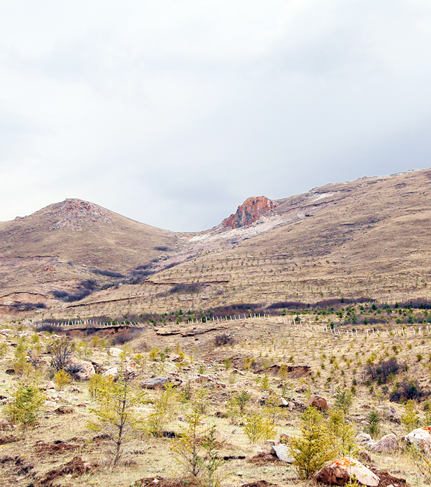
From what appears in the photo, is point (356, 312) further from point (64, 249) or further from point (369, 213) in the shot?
point (64, 249)

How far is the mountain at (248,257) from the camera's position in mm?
51363

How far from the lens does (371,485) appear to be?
4652 mm

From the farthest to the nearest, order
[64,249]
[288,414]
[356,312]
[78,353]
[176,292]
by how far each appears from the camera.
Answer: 1. [64,249]
2. [176,292]
3. [356,312]
4. [78,353]
5. [288,414]

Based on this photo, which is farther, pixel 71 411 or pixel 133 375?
pixel 133 375

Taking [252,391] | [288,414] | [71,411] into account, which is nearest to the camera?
Result: [71,411]

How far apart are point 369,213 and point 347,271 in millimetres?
36883

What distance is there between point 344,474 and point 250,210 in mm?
139364

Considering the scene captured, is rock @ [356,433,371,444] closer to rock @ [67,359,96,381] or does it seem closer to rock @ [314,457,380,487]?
rock @ [314,457,380,487]

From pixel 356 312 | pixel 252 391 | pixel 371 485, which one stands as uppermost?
pixel 371 485

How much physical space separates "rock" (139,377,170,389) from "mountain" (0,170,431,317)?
113ft

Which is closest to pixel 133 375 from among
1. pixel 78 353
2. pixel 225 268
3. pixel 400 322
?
pixel 78 353

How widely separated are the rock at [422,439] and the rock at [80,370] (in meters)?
12.3

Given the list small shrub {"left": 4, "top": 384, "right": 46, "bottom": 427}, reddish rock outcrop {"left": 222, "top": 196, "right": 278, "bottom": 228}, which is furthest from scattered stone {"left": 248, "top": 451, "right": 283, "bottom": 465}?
reddish rock outcrop {"left": 222, "top": 196, "right": 278, "bottom": 228}

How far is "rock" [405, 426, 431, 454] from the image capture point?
6.74 m
